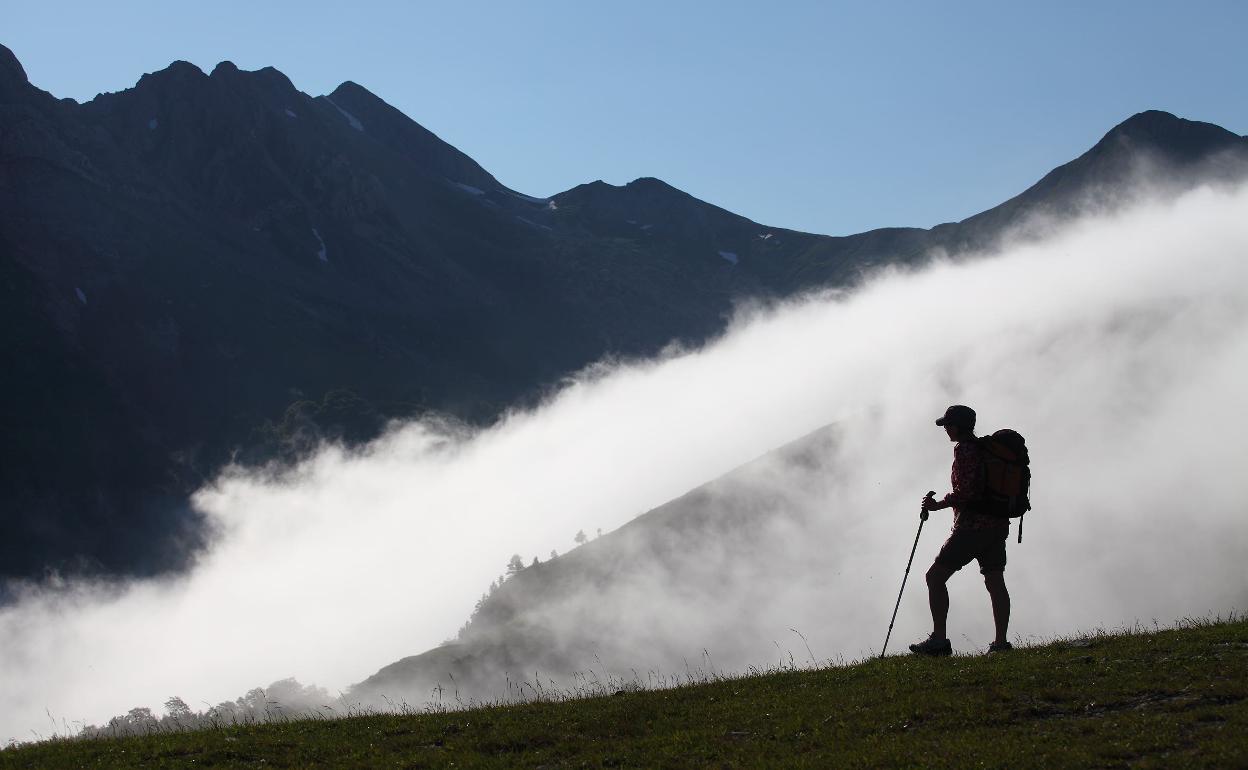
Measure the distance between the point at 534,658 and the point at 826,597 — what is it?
161ft

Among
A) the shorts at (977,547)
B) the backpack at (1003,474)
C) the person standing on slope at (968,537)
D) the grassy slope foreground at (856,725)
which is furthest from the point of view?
the shorts at (977,547)

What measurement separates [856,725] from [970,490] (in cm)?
590

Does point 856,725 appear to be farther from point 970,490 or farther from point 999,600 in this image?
point 970,490

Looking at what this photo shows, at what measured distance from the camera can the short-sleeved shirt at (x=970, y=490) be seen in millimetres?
19062

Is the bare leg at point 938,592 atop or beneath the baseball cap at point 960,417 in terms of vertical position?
beneath

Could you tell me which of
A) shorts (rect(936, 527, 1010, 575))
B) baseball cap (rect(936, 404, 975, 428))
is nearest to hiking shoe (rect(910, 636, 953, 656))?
shorts (rect(936, 527, 1010, 575))

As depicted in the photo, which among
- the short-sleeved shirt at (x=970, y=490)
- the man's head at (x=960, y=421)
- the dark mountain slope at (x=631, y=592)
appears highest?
A: the man's head at (x=960, y=421)

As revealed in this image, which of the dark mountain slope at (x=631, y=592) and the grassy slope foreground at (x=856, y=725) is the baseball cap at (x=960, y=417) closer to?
the grassy slope foreground at (x=856, y=725)

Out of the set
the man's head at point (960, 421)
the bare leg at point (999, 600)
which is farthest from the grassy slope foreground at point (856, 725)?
the man's head at point (960, 421)

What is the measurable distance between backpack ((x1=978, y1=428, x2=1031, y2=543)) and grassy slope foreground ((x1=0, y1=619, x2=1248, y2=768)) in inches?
101

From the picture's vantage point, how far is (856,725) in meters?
14.9

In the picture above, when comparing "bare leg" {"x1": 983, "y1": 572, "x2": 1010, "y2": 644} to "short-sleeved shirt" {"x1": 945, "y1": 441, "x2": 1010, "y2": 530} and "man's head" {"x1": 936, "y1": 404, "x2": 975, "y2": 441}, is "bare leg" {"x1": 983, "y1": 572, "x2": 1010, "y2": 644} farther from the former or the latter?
"man's head" {"x1": 936, "y1": 404, "x2": 975, "y2": 441}

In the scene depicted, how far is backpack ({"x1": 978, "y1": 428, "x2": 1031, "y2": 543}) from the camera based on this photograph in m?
18.9

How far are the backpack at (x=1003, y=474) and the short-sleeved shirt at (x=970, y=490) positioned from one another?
0.11m
